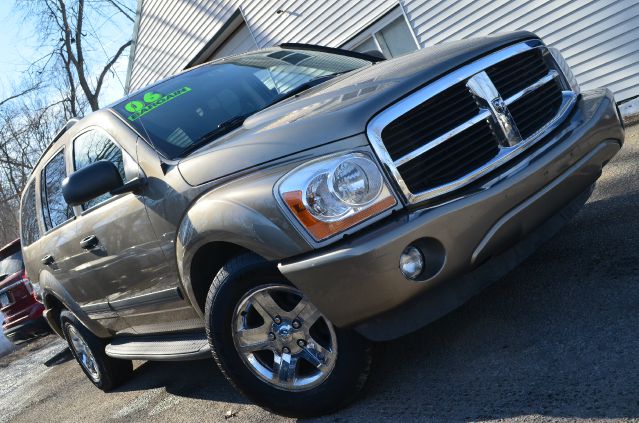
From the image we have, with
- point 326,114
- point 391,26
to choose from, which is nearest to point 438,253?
point 326,114

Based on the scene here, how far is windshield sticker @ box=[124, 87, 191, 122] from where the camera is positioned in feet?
14.0

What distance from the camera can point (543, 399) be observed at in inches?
108

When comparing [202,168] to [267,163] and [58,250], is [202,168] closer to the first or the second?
[267,163]

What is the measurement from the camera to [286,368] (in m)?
3.34

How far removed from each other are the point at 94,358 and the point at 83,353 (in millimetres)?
430

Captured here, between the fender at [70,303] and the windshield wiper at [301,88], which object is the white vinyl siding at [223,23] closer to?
the windshield wiper at [301,88]

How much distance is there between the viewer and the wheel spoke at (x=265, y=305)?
327 centimetres

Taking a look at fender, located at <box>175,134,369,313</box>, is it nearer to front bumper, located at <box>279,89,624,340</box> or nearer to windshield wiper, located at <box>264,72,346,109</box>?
front bumper, located at <box>279,89,624,340</box>

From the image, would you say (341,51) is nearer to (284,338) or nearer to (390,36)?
(284,338)

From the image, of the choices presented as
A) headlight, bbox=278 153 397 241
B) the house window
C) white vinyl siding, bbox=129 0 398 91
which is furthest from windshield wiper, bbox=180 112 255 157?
white vinyl siding, bbox=129 0 398 91

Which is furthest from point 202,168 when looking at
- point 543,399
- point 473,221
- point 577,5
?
point 577,5

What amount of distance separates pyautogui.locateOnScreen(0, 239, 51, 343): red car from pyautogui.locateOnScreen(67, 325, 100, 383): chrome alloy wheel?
2.29m

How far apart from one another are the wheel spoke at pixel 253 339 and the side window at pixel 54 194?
216 cm

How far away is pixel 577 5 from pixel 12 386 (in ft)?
26.5
